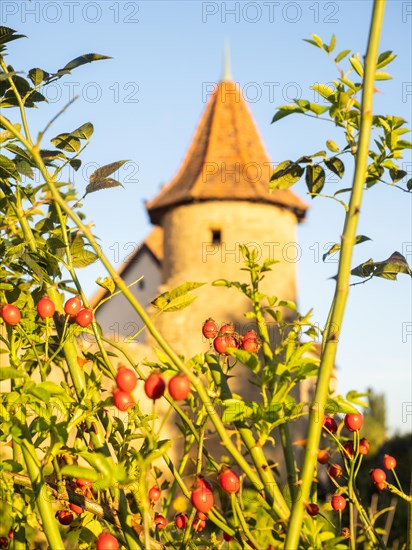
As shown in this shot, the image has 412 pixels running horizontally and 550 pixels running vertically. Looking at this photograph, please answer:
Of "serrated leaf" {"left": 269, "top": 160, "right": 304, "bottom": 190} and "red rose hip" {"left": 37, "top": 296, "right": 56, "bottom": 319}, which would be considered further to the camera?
"serrated leaf" {"left": 269, "top": 160, "right": 304, "bottom": 190}

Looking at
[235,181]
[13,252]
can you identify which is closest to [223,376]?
[13,252]

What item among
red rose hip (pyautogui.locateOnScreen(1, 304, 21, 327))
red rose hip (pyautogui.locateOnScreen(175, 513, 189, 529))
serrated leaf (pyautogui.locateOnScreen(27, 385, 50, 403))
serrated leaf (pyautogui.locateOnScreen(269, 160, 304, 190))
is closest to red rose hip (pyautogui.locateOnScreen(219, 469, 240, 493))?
serrated leaf (pyautogui.locateOnScreen(27, 385, 50, 403))

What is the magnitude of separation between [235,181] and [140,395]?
6208mm

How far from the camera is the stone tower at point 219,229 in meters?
16.1

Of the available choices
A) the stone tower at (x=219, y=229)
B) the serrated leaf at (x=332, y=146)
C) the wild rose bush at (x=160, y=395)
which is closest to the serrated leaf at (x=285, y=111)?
the wild rose bush at (x=160, y=395)

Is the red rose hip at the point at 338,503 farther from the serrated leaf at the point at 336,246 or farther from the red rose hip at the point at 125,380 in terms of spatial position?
the red rose hip at the point at 125,380

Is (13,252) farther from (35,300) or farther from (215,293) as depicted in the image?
(215,293)

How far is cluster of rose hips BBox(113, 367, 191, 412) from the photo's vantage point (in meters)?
1.02

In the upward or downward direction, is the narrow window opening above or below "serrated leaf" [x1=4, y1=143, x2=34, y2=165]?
below

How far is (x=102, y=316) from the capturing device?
2464 cm

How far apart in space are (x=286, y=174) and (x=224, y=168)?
648 inches

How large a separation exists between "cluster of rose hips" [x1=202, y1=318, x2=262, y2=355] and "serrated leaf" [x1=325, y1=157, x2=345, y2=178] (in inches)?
15.7

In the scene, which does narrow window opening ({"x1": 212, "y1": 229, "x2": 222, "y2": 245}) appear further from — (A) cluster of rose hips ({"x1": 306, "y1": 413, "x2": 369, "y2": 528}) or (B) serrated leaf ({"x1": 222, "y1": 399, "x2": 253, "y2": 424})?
(B) serrated leaf ({"x1": 222, "y1": 399, "x2": 253, "y2": 424})

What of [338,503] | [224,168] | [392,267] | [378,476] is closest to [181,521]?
[338,503]
